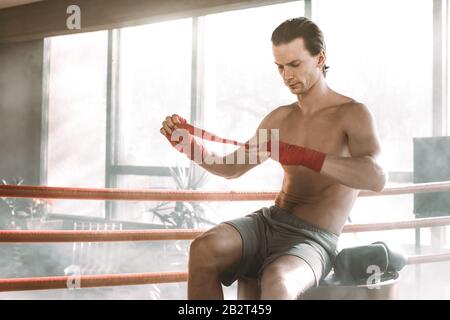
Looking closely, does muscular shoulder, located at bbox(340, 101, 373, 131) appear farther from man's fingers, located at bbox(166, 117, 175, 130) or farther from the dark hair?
man's fingers, located at bbox(166, 117, 175, 130)

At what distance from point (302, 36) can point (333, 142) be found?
0.35 meters

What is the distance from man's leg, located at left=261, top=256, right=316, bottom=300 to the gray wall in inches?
268

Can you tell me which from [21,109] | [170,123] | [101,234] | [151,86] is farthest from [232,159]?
[21,109]

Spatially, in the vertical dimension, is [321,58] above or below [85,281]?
above

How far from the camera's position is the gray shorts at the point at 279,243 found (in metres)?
1.62

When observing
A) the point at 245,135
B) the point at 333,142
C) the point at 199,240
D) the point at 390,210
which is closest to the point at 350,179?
the point at 333,142

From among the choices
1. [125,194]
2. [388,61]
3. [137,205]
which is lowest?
[137,205]

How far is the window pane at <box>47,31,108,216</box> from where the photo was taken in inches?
280

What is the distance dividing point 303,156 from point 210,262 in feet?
1.34

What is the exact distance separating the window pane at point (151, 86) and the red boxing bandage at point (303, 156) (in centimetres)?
469

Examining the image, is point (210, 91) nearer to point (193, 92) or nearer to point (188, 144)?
point (193, 92)

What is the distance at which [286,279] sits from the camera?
4.76ft

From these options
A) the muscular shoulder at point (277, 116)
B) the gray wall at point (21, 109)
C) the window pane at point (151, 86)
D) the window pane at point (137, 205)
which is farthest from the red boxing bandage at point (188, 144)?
the gray wall at point (21, 109)

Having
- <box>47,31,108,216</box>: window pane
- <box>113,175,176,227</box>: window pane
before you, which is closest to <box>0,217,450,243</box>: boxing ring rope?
<box>113,175,176,227</box>: window pane
